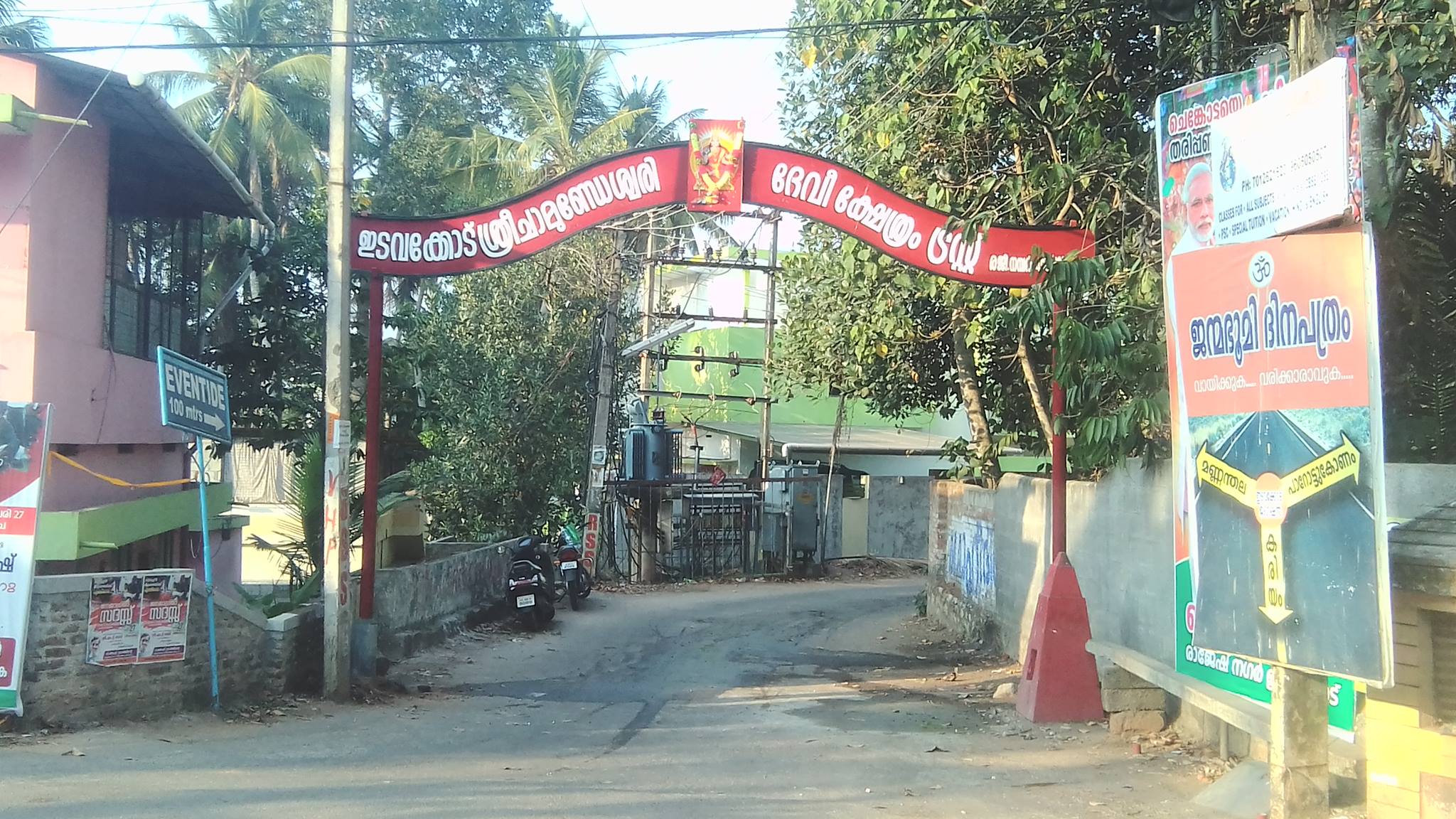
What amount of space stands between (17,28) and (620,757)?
76.4ft

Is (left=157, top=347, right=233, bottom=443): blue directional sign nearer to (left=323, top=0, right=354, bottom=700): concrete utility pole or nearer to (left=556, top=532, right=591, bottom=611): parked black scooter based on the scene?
(left=323, top=0, right=354, bottom=700): concrete utility pole

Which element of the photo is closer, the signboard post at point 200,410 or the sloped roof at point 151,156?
the signboard post at point 200,410

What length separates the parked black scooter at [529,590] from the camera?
1605cm

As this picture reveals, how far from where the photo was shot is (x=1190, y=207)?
7.41m

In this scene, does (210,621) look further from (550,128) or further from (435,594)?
(550,128)

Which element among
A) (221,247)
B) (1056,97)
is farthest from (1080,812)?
(221,247)

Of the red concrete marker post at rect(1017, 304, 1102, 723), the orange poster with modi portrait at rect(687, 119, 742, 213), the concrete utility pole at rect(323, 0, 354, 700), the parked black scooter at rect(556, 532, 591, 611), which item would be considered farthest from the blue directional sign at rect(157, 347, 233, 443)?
the parked black scooter at rect(556, 532, 591, 611)

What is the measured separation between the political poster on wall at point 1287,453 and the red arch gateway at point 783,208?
362cm

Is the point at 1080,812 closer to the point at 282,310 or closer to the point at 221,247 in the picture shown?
the point at 282,310

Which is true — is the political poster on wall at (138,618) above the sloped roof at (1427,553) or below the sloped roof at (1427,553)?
below

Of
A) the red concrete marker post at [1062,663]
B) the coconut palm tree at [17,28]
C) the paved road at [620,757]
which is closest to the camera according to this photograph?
the paved road at [620,757]

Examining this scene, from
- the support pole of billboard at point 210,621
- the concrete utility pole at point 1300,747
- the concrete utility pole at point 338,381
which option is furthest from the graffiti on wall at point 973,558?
the support pole of billboard at point 210,621

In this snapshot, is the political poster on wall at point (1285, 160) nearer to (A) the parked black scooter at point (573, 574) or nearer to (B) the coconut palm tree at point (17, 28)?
(A) the parked black scooter at point (573, 574)

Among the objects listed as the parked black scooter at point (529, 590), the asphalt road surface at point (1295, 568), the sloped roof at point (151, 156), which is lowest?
the parked black scooter at point (529, 590)
